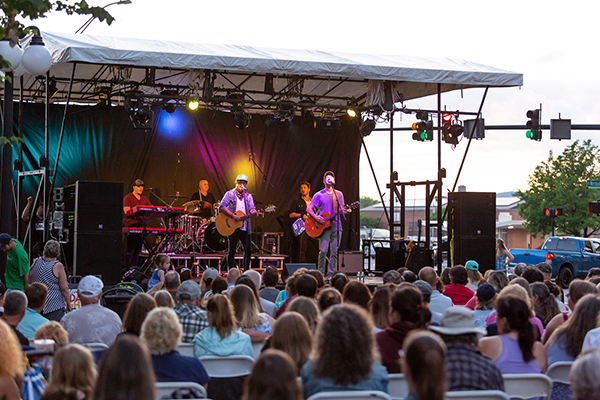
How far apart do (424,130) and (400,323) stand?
38.7 feet

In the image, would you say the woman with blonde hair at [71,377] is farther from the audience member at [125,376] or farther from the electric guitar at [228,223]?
the electric guitar at [228,223]

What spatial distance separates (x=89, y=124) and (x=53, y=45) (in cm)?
480

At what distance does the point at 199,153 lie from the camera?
17.0 m

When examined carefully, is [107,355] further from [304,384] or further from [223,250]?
[223,250]

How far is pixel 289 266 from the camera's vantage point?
39.1 ft

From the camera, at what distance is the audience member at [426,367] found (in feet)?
8.73

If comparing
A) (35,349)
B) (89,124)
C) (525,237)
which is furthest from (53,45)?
(525,237)

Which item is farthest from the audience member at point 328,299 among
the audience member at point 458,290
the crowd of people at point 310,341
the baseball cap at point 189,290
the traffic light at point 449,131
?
the traffic light at point 449,131

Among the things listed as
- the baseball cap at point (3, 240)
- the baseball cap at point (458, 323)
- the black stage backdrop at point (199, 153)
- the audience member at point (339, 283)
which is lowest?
the audience member at point (339, 283)

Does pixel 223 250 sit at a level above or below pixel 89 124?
below

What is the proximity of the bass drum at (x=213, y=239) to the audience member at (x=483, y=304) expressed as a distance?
9.39 m

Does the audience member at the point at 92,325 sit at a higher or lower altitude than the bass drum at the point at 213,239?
lower

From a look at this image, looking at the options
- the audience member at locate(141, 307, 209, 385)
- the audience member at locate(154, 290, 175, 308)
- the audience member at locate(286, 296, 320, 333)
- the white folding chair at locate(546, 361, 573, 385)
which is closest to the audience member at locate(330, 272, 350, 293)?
the audience member at locate(154, 290, 175, 308)

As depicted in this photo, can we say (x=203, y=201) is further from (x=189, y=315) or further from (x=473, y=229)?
(x=189, y=315)
